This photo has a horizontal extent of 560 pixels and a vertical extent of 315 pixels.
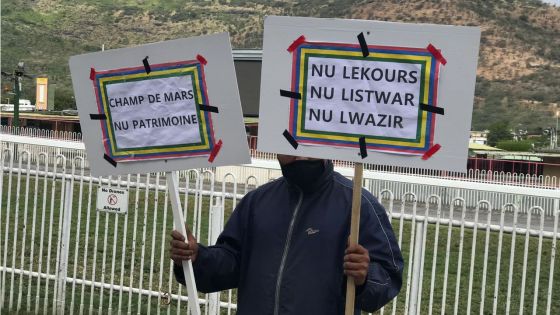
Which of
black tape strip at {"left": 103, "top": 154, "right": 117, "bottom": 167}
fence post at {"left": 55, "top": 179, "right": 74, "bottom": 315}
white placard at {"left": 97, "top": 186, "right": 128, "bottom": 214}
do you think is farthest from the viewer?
fence post at {"left": 55, "top": 179, "right": 74, "bottom": 315}

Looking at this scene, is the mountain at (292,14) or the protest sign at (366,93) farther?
the mountain at (292,14)

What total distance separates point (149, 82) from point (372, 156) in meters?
1.13

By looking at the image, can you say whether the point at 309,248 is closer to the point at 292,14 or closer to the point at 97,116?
the point at 97,116

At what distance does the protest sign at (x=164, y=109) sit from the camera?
11.9 feet

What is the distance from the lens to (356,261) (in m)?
3.15

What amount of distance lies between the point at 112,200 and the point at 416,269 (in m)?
2.82

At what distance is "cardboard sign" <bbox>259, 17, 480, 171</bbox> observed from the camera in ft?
10.5

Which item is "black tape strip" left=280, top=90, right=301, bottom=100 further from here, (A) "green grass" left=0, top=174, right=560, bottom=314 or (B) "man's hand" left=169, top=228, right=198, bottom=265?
(A) "green grass" left=0, top=174, right=560, bottom=314

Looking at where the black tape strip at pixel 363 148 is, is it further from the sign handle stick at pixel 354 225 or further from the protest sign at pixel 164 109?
the protest sign at pixel 164 109

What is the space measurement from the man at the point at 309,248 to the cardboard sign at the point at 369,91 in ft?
0.53

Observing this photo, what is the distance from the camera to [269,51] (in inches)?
133

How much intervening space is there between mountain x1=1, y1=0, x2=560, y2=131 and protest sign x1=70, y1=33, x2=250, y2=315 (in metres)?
67.6

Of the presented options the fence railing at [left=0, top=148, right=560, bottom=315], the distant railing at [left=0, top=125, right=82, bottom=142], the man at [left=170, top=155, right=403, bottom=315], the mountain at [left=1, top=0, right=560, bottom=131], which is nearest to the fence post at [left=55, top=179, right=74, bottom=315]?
the fence railing at [left=0, top=148, right=560, bottom=315]

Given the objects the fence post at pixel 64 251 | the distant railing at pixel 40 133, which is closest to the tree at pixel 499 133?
the distant railing at pixel 40 133
